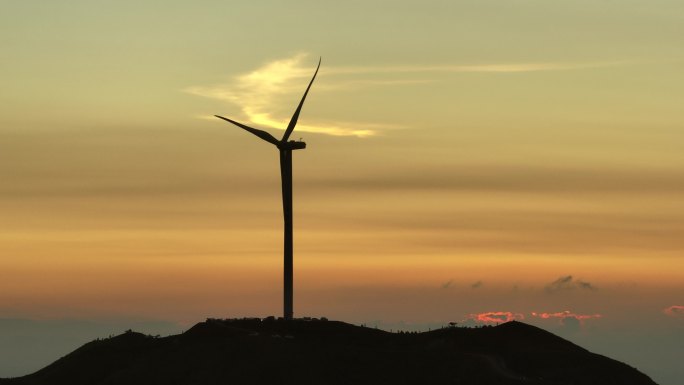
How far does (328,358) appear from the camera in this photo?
12362 centimetres

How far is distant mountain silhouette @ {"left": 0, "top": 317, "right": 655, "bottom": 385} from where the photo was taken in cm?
12112

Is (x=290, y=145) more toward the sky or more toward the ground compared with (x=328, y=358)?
more toward the sky

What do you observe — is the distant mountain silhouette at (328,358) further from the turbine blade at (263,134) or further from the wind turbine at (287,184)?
the turbine blade at (263,134)

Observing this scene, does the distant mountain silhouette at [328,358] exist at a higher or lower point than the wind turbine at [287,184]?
lower

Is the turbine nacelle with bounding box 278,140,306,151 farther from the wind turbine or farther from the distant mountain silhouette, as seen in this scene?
the distant mountain silhouette

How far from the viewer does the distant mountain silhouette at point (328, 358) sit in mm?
121125

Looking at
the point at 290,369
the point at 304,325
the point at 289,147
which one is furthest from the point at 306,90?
the point at 290,369

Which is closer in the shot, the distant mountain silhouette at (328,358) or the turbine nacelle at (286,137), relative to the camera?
the distant mountain silhouette at (328,358)

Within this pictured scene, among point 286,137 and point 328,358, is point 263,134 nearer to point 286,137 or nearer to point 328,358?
point 286,137

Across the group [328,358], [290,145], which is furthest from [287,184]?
[328,358]

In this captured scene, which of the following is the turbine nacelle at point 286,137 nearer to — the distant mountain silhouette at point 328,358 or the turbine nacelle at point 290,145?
the turbine nacelle at point 290,145

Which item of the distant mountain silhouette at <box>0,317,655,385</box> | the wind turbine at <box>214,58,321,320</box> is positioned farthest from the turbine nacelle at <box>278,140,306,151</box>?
the distant mountain silhouette at <box>0,317,655,385</box>

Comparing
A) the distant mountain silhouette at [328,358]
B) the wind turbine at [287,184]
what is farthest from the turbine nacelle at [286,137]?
the distant mountain silhouette at [328,358]

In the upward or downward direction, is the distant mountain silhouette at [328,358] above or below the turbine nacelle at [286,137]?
below
